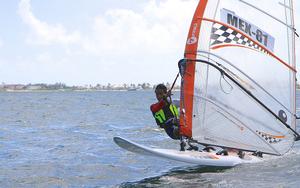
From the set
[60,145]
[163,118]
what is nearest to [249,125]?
[163,118]

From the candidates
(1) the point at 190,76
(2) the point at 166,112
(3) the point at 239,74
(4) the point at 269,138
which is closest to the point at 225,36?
(3) the point at 239,74

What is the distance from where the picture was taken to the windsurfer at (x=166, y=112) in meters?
9.30

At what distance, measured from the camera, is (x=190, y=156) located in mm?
8797

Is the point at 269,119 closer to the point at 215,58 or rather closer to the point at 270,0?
the point at 215,58

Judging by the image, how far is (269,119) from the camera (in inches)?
383

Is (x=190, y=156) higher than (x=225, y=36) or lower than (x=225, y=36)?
lower

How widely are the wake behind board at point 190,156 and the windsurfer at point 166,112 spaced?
0.56 meters

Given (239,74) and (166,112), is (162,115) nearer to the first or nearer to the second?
(166,112)

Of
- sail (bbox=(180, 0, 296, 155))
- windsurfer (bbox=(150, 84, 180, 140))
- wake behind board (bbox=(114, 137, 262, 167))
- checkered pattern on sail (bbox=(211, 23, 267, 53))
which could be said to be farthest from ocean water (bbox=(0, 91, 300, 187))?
checkered pattern on sail (bbox=(211, 23, 267, 53))

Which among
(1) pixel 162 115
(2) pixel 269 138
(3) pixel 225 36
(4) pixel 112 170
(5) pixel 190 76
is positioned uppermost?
(3) pixel 225 36

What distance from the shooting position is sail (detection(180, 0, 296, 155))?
908 centimetres

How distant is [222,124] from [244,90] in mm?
795

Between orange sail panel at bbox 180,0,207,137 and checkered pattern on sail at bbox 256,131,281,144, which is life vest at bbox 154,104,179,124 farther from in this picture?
checkered pattern on sail at bbox 256,131,281,144

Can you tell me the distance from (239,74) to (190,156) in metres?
1.92
